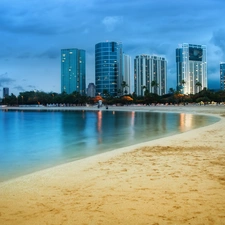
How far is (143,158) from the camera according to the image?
423 inches

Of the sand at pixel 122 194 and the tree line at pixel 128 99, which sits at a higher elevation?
the tree line at pixel 128 99

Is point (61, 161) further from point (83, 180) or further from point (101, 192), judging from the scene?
point (101, 192)

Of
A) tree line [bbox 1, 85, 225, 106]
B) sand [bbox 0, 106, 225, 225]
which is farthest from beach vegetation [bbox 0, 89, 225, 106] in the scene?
sand [bbox 0, 106, 225, 225]

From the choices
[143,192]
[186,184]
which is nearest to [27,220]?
[143,192]

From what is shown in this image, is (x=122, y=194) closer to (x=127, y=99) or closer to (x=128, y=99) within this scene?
(x=128, y=99)

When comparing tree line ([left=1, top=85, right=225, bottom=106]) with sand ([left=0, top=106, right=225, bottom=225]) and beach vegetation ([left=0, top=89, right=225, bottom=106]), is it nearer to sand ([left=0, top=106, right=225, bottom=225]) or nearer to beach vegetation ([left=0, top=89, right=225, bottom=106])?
beach vegetation ([left=0, top=89, right=225, bottom=106])

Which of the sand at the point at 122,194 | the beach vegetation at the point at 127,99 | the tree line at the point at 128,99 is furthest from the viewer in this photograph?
the beach vegetation at the point at 127,99

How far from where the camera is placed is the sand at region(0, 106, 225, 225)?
506 cm

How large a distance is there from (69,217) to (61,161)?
7.68 m

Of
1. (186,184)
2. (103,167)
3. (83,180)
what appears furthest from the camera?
(103,167)

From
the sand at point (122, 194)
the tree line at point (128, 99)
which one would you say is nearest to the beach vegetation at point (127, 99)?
the tree line at point (128, 99)

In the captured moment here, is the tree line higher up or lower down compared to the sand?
higher up

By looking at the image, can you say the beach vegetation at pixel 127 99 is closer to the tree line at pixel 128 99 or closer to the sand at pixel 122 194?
the tree line at pixel 128 99

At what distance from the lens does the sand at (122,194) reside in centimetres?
506
